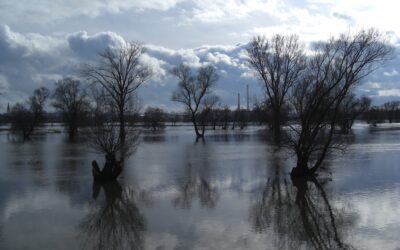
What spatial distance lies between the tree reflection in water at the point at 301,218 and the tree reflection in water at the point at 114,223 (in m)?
2.81

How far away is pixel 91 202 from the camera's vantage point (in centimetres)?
1471

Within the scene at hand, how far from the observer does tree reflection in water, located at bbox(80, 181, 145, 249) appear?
10.1m

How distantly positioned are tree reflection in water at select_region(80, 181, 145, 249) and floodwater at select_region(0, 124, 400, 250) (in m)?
0.02

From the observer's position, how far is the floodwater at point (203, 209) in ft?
33.3

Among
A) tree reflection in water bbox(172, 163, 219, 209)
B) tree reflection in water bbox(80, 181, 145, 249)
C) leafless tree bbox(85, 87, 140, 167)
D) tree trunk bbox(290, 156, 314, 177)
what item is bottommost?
tree reflection in water bbox(80, 181, 145, 249)

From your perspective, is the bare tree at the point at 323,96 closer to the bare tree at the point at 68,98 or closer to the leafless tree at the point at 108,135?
the leafless tree at the point at 108,135

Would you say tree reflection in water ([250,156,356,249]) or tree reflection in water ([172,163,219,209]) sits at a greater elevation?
tree reflection in water ([172,163,219,209])

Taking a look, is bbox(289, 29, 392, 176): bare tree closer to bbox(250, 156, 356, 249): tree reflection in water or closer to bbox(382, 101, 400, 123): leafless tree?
bbox(250, 156, 356, 249): tree reflection in water

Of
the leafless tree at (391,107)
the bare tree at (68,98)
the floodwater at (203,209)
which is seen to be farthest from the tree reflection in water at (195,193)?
the leafless tree at (391,107)

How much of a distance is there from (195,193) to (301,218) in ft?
14.7

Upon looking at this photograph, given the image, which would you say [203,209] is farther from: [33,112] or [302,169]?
[33,112]

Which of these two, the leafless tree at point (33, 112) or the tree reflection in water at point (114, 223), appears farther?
the leafless tree at point (33, 112)

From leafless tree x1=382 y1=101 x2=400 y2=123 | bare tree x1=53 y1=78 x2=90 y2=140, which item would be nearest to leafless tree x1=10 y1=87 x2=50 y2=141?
bare tree x1=53 y1=78 x2=90 y2=140

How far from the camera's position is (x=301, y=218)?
40.2ft
